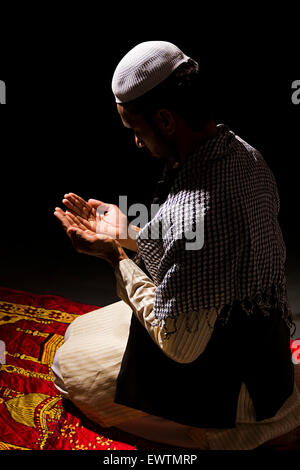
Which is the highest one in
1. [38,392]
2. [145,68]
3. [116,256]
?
[145,68]

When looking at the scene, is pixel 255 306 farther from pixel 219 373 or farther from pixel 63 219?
pixel 63 219

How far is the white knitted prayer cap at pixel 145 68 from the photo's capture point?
1.39 metres

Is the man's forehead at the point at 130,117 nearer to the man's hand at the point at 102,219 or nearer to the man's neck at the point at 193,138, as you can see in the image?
the man's neck at the point at 193,138

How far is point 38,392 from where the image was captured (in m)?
2.11

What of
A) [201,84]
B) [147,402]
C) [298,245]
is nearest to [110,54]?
[298,245]

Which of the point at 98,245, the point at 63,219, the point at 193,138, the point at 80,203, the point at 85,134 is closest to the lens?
the point at 193,138

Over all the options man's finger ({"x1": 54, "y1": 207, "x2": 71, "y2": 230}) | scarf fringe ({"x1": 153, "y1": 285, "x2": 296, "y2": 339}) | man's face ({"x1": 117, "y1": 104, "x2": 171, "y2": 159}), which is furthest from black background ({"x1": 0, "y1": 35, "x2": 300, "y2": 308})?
man's face ({"x1": 117, "y1": 104, "x2": 171, "y2": 159})

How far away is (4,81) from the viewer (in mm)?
3951

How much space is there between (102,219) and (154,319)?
61 cm

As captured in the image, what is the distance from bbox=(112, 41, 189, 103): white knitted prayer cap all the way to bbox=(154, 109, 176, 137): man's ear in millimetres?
71

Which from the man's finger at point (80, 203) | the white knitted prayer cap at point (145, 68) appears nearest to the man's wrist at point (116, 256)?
the man's finger at point (80, 203)

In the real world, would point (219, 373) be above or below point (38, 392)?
above

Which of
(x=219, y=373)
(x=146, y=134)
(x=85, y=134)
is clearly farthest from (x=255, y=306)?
(x=85, y=134)
